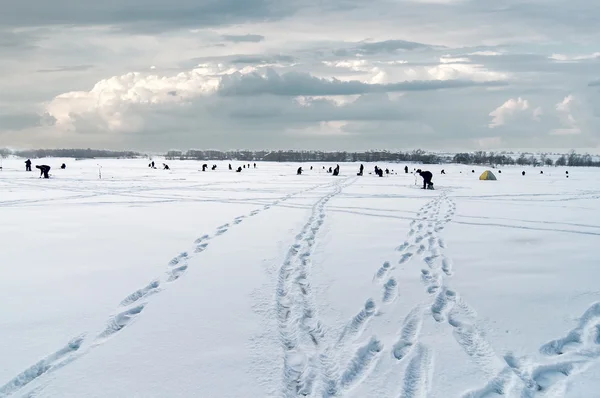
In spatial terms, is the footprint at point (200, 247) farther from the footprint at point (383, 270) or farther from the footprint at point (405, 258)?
the footprint at point (405, 258)

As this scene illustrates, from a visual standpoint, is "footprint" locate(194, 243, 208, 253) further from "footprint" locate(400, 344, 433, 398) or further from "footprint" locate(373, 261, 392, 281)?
"footprint" locate(400, 344, 433, 398)

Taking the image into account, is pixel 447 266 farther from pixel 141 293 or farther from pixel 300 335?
pixel 141 293

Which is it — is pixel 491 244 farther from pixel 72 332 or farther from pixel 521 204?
pixel 521 204

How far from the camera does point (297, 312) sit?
6.03 m

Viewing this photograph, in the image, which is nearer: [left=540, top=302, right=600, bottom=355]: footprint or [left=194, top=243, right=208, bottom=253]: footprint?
[left=540, top=302, right=600, bottom=355]: footprint

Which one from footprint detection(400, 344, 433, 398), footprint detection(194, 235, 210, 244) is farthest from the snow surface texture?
footprint detection(194, 235, 210, 244)

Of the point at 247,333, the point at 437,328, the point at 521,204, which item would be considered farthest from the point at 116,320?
the point at 521,204

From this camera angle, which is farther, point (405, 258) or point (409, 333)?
point (405, 258)

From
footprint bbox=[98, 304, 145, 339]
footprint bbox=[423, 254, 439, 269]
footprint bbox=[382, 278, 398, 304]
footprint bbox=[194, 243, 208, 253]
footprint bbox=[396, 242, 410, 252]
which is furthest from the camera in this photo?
footprint bbox=[396, 242, 410, 252]

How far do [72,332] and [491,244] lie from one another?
8100 millimetres

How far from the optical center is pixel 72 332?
17.3 ft

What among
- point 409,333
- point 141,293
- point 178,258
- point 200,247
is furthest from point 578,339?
point 200,247

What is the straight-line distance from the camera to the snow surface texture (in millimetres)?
4297

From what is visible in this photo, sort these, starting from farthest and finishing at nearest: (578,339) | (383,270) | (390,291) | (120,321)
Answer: (383,270) → (390,291) → (120,321) → (578,339)
